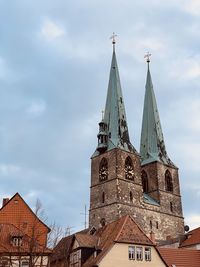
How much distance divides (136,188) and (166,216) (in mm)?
7568

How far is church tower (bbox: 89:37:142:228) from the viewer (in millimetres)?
75875

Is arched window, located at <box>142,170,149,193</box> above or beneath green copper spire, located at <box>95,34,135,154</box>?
beneath

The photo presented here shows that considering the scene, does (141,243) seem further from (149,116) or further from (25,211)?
(149,116)

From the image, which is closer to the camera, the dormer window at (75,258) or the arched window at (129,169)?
the dormer window at (75,258)

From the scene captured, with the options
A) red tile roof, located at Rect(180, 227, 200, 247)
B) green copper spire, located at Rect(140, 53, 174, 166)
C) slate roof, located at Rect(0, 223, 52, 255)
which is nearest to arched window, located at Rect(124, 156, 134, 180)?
green copper spire, located at Rect(140, 53, 174, 166)

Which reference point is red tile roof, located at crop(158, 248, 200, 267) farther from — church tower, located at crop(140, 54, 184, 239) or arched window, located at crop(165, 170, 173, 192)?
arched window, located at crop(165, 170, 173, 192)

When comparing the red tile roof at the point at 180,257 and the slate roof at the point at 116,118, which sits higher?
the slate roof at the point at 116,118

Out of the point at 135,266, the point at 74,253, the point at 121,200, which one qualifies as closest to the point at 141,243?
the point at 135,266

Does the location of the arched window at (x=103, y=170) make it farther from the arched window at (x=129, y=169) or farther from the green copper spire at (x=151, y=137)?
the green copper spire at (x=151, y=137)

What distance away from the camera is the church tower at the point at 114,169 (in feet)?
249

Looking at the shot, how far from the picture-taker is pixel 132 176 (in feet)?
261

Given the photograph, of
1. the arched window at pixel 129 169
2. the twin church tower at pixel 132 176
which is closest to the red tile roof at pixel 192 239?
the twin church tower at pixel 132 176

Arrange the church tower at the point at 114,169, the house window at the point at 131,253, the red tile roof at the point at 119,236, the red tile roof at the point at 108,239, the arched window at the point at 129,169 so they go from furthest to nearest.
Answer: the arched window at the point at 129,169, the church tower at the point at 114,169, the house window at the point at 131,253, the red tile roof at the point at 108,239, the red tile roof at the point at 119,236

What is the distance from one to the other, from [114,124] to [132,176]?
8676mm
